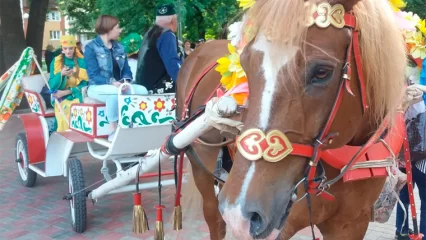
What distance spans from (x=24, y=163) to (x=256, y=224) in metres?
5.38

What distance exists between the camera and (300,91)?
1.64 metres

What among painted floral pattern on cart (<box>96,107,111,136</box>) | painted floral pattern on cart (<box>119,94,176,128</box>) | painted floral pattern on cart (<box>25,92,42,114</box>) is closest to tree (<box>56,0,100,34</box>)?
painted floral pattern on cart (<box>25,92,42,114</box>)

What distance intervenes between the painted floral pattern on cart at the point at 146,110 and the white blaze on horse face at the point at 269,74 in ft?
8.38

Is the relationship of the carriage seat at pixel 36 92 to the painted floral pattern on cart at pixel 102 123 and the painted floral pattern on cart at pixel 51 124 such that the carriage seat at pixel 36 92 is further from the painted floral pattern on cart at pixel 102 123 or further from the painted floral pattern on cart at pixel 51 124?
the painted floral pattern on cart at pixel 102 123

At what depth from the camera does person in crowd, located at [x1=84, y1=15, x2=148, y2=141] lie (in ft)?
14.4

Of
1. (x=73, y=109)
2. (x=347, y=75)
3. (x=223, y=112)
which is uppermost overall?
Answer: (x=347, y=75)

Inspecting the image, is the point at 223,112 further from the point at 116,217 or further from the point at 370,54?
the point at 116,217

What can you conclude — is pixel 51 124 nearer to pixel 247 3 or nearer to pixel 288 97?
pixel 247 3

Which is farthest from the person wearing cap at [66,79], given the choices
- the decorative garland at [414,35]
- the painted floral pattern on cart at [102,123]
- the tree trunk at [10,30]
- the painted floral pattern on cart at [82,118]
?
the tree trunk at [10,30]

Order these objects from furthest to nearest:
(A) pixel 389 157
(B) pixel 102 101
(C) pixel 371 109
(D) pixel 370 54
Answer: (B) pixel 102 101 < (A) pixel 389 157 < (C) pixel 371 109 < (D) pixel 370 54

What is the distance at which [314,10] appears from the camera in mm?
1725

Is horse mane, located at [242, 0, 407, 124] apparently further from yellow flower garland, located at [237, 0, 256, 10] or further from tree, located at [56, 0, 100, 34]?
tree, located at [56, 0, 100, 34]

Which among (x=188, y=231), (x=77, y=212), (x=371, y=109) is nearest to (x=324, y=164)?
(x=371, y=109)

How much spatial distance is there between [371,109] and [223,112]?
0.71 m
